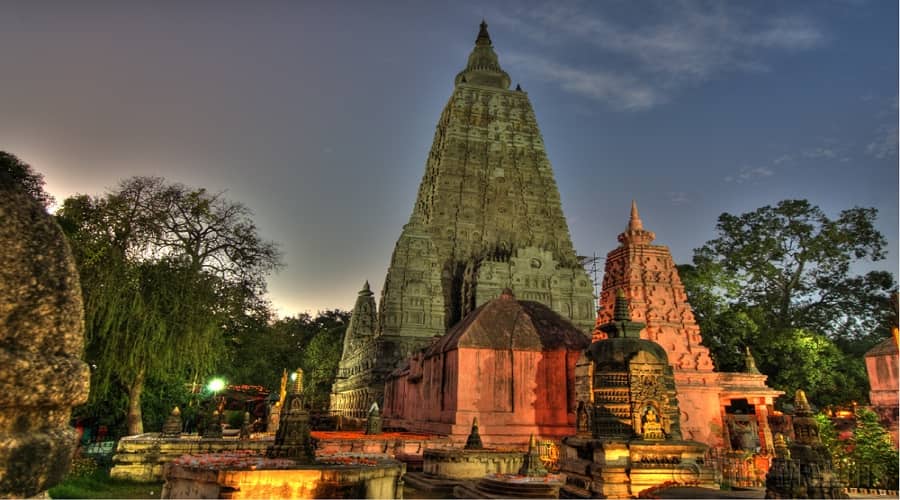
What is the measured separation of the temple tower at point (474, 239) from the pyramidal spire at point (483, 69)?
7.22 meters

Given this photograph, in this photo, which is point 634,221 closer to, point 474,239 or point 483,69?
point 474,239

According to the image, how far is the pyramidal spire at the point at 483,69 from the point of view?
63.2 m

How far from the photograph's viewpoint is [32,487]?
2.19m

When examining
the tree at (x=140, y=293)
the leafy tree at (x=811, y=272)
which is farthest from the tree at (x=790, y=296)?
the tree at (x=140, y=293)

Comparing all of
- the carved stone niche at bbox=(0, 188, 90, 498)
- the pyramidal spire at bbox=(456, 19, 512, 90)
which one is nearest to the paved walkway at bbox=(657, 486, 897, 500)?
the carved stone niche at bbox=(0, 188, 90, 498)

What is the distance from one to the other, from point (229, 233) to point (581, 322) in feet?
99.7

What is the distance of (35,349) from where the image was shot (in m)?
2.32

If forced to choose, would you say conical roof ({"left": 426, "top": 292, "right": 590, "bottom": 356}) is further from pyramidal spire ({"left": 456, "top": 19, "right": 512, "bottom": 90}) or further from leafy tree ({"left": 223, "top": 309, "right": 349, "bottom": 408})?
pyramidal spire ({"left": 456, "top": 19, "right": 512, "bottom": 90})

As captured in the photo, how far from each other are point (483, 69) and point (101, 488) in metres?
60.5

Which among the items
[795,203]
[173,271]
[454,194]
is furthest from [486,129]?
[173,271]

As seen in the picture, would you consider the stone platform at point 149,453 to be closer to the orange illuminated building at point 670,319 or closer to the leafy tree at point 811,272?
the orange illuminated building at point 670,319

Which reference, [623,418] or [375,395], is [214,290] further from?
[375,395]

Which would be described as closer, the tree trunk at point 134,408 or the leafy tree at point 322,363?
the tree trunk at point 134,408

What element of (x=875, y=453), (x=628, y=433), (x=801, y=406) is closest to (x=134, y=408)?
(x=628, y=433)
